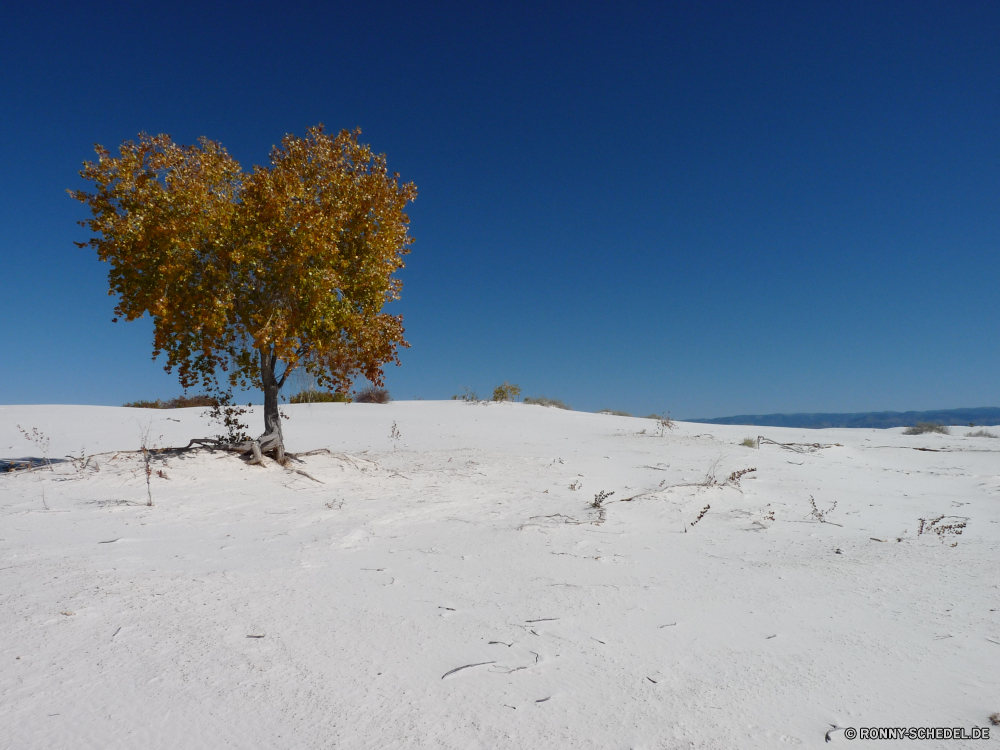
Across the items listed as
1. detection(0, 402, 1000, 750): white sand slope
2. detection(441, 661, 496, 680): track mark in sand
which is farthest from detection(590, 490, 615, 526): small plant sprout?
detection(441, 661, 496, 680): track mark in sand

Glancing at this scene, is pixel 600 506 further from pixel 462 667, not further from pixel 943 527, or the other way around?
pixel 462 667

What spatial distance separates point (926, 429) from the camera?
1577 centimetres

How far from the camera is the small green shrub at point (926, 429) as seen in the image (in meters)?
15.5

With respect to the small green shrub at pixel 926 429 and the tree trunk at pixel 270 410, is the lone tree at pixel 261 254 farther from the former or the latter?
the small green shrub at pixel 926 429

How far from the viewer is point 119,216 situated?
6934 mm

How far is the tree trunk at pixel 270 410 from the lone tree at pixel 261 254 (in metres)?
0.02

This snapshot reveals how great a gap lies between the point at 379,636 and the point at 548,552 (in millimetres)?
1676

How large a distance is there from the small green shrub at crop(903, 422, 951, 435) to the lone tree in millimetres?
15276

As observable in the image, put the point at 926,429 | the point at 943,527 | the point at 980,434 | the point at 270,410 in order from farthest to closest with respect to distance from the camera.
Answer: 1. the point at 926,429
2. the point at 980,434
3. the point at 270,410
4. the point at 943,527

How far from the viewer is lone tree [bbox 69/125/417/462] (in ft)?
22.1

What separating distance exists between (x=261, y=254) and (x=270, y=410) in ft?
7.44

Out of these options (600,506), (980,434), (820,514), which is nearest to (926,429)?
(980,434)

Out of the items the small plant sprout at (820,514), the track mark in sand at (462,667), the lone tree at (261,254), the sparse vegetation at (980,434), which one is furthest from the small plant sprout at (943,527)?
the sparse vegetation at (980,434)

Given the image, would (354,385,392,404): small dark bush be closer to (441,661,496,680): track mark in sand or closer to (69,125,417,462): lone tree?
(69,125,417,462): lone tree
